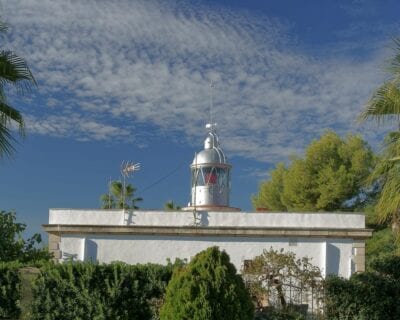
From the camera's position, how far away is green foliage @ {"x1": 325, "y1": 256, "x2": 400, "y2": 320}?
14.3 metres

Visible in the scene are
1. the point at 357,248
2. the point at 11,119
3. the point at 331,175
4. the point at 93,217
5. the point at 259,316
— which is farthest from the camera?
the point at 331,175

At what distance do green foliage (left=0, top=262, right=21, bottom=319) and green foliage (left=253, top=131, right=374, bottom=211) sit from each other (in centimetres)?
2374

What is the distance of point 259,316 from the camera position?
13828 mm

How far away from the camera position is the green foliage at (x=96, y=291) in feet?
46.8

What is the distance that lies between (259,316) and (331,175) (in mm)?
23507

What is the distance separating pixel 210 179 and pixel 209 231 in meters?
A: 5.00

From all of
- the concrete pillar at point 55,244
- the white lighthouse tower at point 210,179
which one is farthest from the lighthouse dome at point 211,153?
the concrete pillar at point 55,244

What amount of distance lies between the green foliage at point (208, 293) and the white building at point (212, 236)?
10.3m

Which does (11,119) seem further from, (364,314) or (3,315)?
(364,314)

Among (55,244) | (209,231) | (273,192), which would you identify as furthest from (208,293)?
(273,192)

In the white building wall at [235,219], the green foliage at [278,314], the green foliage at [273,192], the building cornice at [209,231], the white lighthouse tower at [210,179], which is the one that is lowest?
the green foliage at [278,314]

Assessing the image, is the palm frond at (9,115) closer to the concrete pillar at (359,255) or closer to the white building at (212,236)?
the white building at (212,236)

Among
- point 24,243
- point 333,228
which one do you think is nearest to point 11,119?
point 24,243

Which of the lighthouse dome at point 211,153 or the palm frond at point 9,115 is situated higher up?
the lighthouse dome at point 211,153
